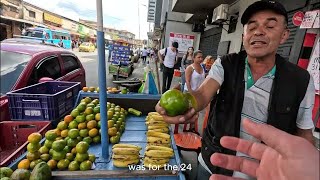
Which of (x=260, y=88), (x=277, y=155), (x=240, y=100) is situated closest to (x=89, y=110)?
(x=240, y=100)

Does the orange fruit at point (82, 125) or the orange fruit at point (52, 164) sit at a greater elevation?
the orange fruit at point (82, 125)

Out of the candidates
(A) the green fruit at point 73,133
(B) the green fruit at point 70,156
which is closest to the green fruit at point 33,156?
(B) the green fruit at point 70,156

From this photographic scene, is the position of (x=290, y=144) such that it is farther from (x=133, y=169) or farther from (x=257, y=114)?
(x=133, y=169)

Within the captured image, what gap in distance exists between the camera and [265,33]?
1544 millimetres

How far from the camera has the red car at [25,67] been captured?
3.29 meters

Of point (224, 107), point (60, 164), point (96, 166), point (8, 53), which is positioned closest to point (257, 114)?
point (224, 107)

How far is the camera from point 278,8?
151 cm

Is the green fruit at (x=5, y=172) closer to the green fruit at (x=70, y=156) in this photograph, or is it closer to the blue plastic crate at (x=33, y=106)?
the green fruit at (x=70, y=156)

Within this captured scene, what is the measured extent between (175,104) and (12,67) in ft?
11.5

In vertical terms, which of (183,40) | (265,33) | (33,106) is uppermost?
(183,40)

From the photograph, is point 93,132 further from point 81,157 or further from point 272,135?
point 272,135

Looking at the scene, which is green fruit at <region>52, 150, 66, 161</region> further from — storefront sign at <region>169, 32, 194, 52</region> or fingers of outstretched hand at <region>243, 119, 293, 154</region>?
storefront sign at <region>169, 32, 194, 52</region>

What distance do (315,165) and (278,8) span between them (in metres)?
1.24

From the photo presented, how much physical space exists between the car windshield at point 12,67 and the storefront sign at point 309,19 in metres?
4.71
